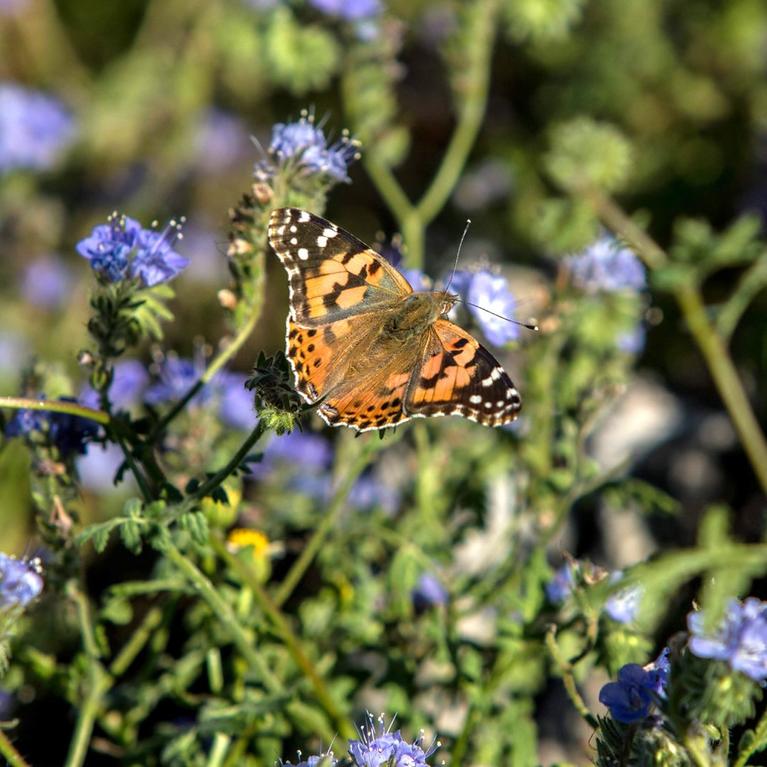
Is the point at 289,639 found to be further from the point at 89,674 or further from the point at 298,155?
the point at 298,155

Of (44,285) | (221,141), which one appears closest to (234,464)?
(44,285)

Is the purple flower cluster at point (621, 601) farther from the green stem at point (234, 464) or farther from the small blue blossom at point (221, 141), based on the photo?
the small blue blossom at point (221, 141)

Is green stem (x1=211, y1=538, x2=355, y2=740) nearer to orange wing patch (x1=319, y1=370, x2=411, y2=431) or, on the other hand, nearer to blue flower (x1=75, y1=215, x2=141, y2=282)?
orange wing patch (x1=319, y1=370, x2=411, y2=431)

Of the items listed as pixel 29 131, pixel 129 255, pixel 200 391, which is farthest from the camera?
pixel 29 131

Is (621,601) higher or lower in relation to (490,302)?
lower

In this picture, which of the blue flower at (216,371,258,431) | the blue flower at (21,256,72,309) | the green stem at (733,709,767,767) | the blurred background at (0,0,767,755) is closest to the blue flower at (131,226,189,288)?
the blue flower at (216,371,258,431)

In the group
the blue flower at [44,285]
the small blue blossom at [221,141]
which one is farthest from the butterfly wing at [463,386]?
the small blue blossom at [221,141]

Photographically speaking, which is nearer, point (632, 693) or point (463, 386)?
point (632, 693)

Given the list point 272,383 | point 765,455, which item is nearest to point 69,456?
point 272,383
